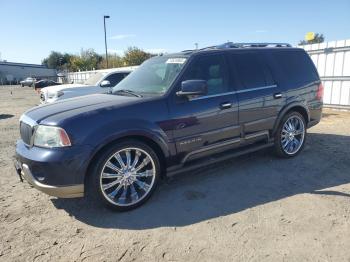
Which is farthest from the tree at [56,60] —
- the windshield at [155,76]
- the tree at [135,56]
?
the windshield at [155,76]

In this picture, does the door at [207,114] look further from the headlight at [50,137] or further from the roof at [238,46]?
the headlight at [50,137]

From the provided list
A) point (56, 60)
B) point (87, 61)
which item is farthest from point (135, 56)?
point (56, 60)

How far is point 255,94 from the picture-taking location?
499 cm

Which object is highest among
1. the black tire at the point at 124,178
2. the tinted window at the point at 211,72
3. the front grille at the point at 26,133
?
the tinted window at the point at 211,72

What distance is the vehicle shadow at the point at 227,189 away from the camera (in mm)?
3768

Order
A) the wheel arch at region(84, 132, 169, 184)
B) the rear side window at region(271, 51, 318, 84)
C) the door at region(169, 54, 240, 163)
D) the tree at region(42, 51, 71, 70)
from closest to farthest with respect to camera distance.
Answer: the wheel arch at region(84, 132, 169, 184)
the door at region(169, 54, 240, 163)
the rear side window at region(271, 51, 318, 84)
the tree at region(42, 51, 71, 70)

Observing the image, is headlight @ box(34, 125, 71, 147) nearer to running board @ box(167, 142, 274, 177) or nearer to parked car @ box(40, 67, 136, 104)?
running board @ box(167, 142, 274, 177)

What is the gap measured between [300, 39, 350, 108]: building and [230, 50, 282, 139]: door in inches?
257

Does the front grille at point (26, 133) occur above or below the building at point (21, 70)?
below

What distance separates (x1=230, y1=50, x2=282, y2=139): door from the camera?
4.89 metres

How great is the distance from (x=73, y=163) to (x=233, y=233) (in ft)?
6.08

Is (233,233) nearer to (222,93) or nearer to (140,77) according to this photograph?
(222,93)

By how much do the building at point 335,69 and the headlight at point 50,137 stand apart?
9811mm

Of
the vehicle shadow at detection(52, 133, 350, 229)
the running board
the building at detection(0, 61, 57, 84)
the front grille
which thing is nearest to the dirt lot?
the vehicle shadow at detection(52, 133, 350, 229)
